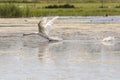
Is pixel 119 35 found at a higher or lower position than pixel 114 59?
lower

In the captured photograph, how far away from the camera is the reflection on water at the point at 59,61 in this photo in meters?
16.1

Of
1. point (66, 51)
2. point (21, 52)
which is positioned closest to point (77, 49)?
point (66, 51)

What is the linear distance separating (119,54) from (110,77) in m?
6.10

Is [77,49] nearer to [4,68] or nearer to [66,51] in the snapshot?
[66,51]

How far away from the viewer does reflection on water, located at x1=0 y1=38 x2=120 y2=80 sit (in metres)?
16.1

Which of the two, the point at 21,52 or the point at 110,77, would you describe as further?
the point at 21,52

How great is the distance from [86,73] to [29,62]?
3.19 metres

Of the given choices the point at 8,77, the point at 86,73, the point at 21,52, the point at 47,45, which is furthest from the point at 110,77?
the point at 47,45

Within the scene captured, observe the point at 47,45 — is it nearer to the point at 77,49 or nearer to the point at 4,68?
the point at 77,49

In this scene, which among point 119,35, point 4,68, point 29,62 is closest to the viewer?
point 4,68

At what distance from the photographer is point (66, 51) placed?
22766mm

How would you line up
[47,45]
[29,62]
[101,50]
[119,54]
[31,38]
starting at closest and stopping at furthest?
[29,62]
[119,54]
[101,50]
[47,45]
[31,38]

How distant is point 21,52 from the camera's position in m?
22.5

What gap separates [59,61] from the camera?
63.6 ft
